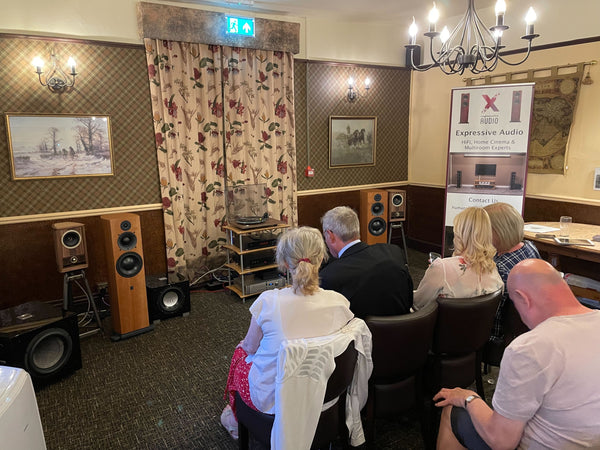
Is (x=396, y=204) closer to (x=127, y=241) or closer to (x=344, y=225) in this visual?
(x=344, y=225)

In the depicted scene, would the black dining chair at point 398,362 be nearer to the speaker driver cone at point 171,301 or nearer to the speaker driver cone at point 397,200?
the speaker driver cone at point 171,301

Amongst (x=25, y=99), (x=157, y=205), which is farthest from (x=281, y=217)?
(x=25, y=99)

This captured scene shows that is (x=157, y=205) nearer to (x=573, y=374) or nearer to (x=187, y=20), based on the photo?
(x=187, y=20)

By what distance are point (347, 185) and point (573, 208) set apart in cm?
249

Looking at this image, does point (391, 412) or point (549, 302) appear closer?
point (549, 302)

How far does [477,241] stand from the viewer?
204 cm

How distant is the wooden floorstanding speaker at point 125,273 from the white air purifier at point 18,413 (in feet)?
6.64

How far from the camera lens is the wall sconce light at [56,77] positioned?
141 inches

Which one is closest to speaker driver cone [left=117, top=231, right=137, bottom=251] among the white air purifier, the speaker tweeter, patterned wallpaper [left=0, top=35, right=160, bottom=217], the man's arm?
patterned wallpaper [left=0, top=35, right=160, bottom=217]

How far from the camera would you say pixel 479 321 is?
1975 millimetres

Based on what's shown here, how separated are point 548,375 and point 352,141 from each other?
4.45 meters

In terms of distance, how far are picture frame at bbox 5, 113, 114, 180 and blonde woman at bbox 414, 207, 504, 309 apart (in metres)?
3.23

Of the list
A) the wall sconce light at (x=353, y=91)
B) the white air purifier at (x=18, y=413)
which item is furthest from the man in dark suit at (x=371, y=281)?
the wall sconce light at (x=353, y=91)

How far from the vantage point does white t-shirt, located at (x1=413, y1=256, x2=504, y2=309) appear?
205 cm
